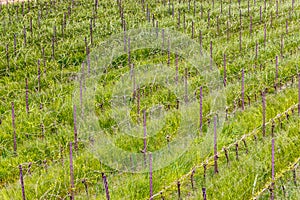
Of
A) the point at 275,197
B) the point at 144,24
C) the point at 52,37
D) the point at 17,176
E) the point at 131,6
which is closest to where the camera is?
the point at 275,197

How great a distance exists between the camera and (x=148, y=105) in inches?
246

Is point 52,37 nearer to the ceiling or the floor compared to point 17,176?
nearer to the ceiling

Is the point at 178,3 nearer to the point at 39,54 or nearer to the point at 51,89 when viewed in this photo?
the point at 39,54

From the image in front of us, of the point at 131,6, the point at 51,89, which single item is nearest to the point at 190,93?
the point at 51,89

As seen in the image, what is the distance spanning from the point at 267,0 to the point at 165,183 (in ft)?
28.6

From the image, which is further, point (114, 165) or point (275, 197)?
point (114, 165)

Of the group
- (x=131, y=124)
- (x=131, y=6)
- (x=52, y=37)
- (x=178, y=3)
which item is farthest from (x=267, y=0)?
(x=131, y=124)

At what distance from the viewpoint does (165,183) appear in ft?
14.9

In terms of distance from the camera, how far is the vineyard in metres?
4.53

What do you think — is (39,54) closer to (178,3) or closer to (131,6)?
(131,6)

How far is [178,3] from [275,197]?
8.24m

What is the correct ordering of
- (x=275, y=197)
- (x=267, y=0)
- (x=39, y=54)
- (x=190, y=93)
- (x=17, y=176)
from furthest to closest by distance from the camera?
(x=267, y=0) < (x=39, y=54) < (x=190, y=93) < (x=17, y=176) < (x=275, y=197)

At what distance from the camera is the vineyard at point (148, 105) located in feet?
14.9

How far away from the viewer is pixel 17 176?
4879mm
